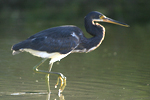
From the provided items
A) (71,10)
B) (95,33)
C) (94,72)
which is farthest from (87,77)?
(71,10)

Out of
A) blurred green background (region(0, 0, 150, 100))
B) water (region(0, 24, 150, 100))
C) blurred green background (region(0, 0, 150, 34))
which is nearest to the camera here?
water (region(0, 24, 150, 100))

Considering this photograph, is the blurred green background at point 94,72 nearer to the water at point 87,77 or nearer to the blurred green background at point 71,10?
the water at point 87,77

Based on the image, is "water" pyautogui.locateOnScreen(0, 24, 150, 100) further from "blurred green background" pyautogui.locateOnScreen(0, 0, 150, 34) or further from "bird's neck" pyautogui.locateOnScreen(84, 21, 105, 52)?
"blurred green background" pyautogui.locateOnScreen(0, 0, 150, 34)

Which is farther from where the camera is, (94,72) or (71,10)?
(71,10)

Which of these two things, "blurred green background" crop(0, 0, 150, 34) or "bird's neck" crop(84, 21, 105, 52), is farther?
"blurred green background" crop(0, 0, 150, 34)

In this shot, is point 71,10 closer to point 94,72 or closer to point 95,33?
point 94,72

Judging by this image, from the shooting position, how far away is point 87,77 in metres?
9.56

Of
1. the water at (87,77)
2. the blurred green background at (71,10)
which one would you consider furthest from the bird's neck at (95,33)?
the blurred green background at (71,10)

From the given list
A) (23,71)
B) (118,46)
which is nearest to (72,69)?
(23,71)

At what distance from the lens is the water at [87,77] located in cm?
770

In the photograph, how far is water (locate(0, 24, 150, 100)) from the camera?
7703 millimetres

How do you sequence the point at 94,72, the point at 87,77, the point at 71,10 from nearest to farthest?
the point at 87,77, the point at 94,72, the point at 71,10

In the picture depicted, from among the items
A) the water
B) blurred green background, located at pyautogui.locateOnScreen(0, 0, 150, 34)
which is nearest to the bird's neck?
the water

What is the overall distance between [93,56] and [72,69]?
3.06m
